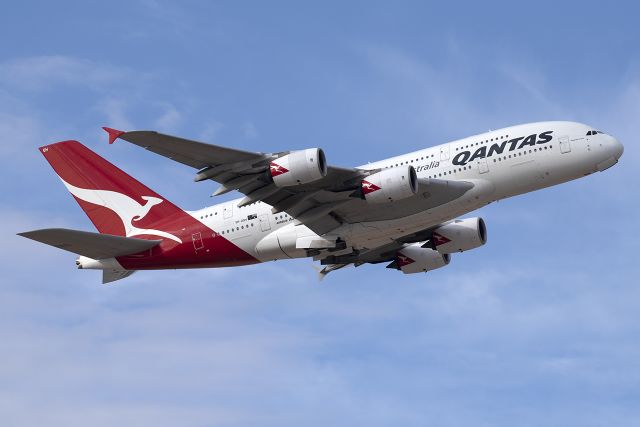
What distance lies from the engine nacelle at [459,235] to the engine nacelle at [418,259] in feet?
7.20

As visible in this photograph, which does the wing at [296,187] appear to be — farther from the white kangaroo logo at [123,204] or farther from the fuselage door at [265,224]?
the white kangaroo logo at [123,204]

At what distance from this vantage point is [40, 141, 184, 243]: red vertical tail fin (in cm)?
5303

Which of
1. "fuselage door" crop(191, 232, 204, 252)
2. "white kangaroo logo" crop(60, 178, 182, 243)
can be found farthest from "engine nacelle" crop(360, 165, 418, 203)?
"white kangaroo logo" crop(60, 178, 182, 243)

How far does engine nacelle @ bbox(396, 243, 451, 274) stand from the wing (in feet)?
24.0

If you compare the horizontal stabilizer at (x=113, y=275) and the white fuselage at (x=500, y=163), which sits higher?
the white fuselage at (x=500, y=163)

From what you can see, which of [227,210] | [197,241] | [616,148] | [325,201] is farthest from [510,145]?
[197,241]

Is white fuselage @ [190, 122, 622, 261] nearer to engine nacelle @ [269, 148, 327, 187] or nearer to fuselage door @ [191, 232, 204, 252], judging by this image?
engine nacelle @ [269, 148, 327, 187]

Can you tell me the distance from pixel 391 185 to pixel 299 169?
4080 mm

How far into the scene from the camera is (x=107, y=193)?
54.7 meters

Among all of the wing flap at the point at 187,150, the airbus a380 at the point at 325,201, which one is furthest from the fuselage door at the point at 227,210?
the wing flap at the point at 187,150

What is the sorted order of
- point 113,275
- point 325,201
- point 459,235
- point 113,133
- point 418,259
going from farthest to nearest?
point 418,259 → point 459,235 → point 113,275 → point 325,201 → point 113,133

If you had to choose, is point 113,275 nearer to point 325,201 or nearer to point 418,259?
point 325,201

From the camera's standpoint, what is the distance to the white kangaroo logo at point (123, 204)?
53.2 meters

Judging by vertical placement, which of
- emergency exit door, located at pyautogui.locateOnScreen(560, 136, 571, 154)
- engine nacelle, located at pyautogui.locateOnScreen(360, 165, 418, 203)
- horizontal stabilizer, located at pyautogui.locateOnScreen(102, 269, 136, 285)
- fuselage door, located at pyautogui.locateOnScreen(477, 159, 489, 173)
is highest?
emergency exit door, located at pyautogui.locateOnScreen(560, 136, 571, 154)
